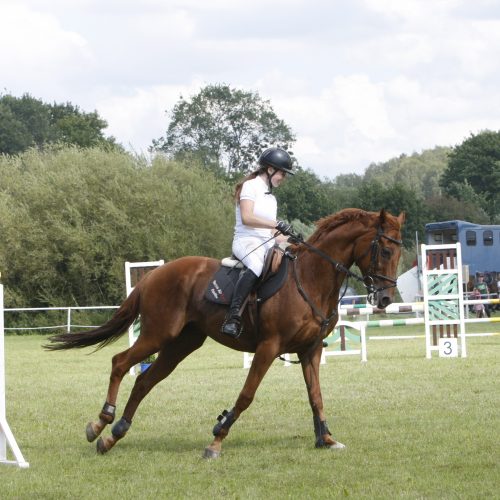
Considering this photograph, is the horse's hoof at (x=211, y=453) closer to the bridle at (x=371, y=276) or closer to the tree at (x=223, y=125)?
the bridle at (x=371, y=276)

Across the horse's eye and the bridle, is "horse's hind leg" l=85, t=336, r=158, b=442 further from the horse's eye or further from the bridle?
the horse's eye

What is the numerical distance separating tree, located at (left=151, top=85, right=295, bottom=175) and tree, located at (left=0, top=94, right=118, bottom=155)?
6024 mm

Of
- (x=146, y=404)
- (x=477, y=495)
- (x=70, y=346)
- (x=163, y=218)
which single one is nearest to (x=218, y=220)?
(x=163, y=218)

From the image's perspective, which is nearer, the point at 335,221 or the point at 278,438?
the point at 335,221

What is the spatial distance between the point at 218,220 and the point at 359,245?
3554cm

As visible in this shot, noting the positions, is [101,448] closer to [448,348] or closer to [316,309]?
[316,309]

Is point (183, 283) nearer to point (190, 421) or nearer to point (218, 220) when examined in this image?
point (190, 421)

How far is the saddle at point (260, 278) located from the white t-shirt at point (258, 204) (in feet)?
0.75

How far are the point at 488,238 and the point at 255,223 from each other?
150 ft

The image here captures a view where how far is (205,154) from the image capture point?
279ft

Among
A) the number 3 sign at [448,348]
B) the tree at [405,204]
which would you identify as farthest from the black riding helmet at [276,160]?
the tree at [405,204]

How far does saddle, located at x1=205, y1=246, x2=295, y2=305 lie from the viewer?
31.4ft

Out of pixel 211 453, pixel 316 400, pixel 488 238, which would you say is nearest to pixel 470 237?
pixel 488 238

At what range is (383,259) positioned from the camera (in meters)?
9.41
